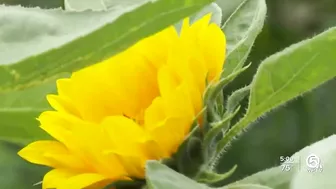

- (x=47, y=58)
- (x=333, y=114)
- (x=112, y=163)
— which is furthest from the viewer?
(x=333, y=114)

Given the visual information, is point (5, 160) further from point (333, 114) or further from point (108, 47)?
Answer: point (333, 114)

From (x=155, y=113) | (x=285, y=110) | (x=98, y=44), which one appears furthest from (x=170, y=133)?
(x=285, y=110)

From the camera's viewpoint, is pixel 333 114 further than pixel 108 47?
Yes

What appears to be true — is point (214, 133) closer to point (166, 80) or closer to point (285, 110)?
point (166, 80)

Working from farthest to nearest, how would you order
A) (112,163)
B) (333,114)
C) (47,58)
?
(333,114) → (112,163) → (47,58)

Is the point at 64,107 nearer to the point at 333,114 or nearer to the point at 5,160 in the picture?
the point at 5,160

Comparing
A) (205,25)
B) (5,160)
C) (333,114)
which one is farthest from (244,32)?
(333,114)

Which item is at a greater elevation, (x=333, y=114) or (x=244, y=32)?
(x=244, y=32)
